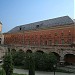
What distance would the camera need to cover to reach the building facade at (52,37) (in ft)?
126

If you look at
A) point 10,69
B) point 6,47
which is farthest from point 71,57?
point 6,47

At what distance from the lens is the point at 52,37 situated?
46.4 metres

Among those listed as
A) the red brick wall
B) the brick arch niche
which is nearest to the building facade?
the red brick wall

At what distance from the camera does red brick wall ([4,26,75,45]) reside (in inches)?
1654

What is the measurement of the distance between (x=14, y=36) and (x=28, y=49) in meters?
17.0

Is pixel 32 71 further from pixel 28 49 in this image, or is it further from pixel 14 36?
pixel 14 36

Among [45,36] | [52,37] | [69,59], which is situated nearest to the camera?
[69,59]

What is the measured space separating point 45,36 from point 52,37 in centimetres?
312

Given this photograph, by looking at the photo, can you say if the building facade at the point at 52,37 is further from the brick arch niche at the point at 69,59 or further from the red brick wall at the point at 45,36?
the brick arch niche at the point at 69,59

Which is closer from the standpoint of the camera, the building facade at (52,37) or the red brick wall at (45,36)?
the building facade at (52,37)

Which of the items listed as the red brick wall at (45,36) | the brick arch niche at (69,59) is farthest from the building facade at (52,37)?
the brick arch niche at (69,59)

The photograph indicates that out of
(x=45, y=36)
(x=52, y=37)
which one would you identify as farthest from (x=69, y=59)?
(x=45, y=36)

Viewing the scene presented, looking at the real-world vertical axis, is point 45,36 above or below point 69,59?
above

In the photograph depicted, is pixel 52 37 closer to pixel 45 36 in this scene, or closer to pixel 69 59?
pixel 45 36
